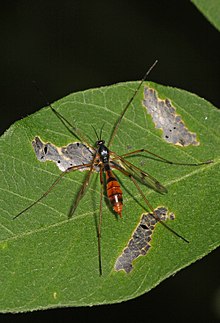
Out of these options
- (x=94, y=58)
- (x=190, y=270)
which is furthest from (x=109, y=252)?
(x=94, y=58)

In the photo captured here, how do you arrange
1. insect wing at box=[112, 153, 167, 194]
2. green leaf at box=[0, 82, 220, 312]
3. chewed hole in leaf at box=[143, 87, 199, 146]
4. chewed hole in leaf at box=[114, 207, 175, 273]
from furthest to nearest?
1. chewed hole in leaf at box=[143, 87, 199, 146]
2. insect wing at box=[112, 153, 167, 194]
3. chewed hole in leaf at box=[114, 207, 175, 273]
4. green leaf at box=[0, 82, 220, 312]

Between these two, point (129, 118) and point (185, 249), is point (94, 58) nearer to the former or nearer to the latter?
point (129, 118)

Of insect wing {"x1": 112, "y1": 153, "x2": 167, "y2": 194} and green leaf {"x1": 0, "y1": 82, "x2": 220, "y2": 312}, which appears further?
insect wing {"x1": 112, "y1": 153, "x2": 167, "y2": 194}

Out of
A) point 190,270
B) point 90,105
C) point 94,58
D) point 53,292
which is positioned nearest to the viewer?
point 53,292

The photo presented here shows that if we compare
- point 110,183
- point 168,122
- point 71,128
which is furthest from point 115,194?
point 168,122

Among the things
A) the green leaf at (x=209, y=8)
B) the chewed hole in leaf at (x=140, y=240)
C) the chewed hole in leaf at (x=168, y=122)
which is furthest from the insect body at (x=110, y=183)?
the green leaf at (x=209, y=8)

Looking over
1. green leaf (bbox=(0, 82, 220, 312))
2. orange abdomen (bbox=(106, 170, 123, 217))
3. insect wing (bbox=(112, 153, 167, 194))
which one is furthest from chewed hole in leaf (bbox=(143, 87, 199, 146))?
orange abdomen (bbox=(106, 170, 123, 217))

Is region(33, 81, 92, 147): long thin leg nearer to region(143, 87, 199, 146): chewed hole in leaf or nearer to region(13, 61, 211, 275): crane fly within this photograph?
region(13, 61, 211, 275): crane fly

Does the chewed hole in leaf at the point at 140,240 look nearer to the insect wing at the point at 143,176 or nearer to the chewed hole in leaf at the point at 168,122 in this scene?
the insect wing at the point at 143,176
